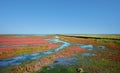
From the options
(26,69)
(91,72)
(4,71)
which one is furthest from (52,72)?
(4,71)

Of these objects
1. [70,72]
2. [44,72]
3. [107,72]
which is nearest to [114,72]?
[107,72]

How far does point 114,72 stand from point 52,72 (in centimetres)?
572

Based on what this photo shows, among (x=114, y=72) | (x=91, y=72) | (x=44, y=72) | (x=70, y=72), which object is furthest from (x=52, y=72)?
(x=114, y=72)

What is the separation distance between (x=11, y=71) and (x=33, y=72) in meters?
2.21

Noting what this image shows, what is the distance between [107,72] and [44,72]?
19.1ft

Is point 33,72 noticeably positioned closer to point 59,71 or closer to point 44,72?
point 44,72

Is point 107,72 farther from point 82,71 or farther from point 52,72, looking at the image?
point 52,72

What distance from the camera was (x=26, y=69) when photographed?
14.9m

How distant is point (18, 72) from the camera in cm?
1393

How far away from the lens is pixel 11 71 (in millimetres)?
14414

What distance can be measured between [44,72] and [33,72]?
100 centimetres

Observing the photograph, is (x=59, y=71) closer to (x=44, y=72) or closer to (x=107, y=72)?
(x=44, y=72)

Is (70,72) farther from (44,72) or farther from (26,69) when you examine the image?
(26,69)

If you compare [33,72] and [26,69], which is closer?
[33,72]
